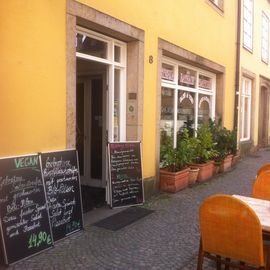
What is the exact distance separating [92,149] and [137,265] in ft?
13.4

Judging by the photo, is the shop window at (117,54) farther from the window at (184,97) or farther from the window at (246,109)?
the window at (246,109)

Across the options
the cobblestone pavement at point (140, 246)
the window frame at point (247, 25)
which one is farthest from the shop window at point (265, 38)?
the cobblestone pavement at point (140, 246)

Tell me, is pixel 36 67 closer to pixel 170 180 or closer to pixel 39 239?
pixel 39 239

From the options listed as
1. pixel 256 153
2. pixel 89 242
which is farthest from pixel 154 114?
pixel 256 153

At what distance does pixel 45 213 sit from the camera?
460 centimetres

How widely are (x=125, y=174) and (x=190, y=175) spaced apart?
2388mm

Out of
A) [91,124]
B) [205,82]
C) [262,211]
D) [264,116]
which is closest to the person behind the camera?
[262,211]

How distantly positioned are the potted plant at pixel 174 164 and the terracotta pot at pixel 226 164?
7.37 ft

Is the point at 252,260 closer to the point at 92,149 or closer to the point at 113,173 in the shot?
the point at 113,173

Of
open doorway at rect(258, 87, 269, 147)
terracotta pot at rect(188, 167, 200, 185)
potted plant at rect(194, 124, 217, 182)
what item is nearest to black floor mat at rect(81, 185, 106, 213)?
terracotta pot at rect(188, 167, 200, 185)

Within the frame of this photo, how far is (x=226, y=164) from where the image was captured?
10594mm

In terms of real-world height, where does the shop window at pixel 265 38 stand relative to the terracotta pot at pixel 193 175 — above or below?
above

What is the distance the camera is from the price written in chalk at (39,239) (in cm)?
438

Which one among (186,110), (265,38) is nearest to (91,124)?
(186,110)
